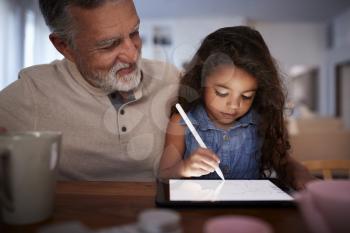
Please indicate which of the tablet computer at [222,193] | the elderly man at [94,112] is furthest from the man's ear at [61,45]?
the tablet computer at [222,193]

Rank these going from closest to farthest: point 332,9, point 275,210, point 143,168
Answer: point 275,210
point 143,168
point 332,9

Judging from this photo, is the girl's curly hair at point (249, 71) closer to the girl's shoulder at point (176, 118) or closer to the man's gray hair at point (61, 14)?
the girl's shoulder at point (176, 118)

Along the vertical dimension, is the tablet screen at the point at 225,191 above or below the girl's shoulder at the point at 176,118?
below

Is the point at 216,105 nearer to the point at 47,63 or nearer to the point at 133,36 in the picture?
the point at 133,36

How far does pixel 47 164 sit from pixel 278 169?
17.8 inches

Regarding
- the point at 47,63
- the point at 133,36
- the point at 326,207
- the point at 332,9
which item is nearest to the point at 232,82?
the point at 133,36

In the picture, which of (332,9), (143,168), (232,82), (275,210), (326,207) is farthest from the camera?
(332,9)

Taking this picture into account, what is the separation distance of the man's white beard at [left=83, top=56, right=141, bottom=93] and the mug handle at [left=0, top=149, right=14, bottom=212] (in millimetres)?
315

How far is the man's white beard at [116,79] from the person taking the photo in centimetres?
62

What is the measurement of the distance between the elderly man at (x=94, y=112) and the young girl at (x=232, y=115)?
0.20 feet

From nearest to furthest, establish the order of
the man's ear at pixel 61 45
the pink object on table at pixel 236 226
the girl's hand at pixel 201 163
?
the pink object on table at pixel 236 226 < the girl's hand at pixel 201 163 < the man's ear at pixel 61 45

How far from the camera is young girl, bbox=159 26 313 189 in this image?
570mm

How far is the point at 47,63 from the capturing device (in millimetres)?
715

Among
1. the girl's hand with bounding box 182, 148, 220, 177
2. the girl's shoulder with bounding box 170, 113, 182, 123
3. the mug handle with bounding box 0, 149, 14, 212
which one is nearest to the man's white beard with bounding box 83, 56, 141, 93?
the girl's shoulder with bounding box 170, 113, 182, 123
